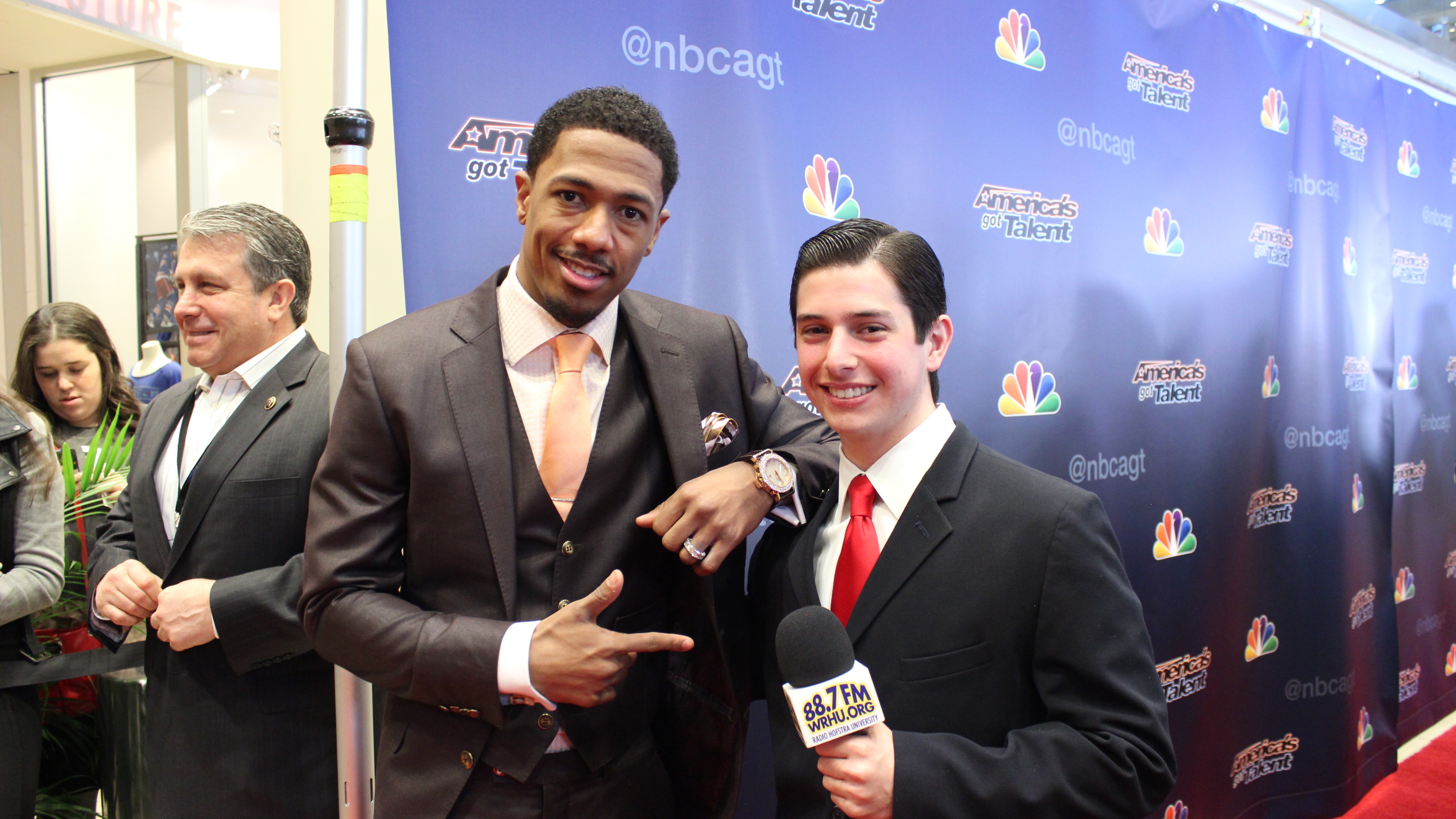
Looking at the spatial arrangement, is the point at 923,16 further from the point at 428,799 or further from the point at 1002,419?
the point at 428,799

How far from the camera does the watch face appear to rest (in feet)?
4.88

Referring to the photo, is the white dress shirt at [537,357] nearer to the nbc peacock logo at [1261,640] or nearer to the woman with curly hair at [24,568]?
the woman with curly hair at [24,568]

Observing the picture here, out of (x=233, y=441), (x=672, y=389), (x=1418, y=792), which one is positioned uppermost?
(x=672, y=389)

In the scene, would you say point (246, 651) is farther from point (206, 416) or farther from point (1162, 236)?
point (1162, 236)

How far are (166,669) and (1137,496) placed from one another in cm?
332

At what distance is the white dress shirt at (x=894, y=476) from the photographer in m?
1.46

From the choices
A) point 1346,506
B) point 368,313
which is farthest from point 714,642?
point 1346,506

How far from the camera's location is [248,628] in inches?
72.9

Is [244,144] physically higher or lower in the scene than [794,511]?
higher

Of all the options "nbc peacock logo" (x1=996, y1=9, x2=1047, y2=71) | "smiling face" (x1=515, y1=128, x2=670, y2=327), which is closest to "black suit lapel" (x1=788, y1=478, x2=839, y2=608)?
"smiling face" (x1=515, y1=128, x2=670, y2=327)

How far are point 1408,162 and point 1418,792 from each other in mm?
3465

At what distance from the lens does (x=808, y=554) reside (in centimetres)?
153

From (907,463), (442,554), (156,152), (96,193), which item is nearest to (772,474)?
(907,463)

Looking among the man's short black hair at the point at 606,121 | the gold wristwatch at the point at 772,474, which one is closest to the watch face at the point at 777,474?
the gold wristwatch at the point at 772,474
